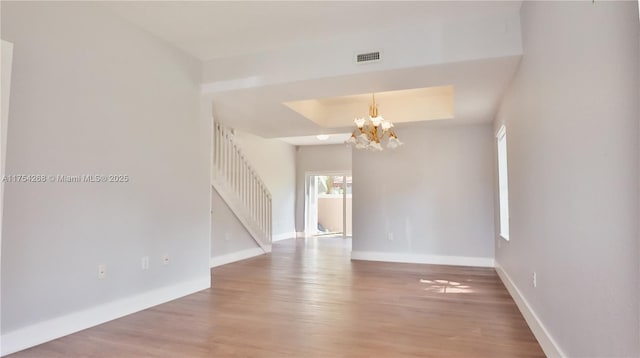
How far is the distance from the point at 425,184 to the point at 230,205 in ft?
10.9

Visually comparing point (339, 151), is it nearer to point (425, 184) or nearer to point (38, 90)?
point (425, 184)

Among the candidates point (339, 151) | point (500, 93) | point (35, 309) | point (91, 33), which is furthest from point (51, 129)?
point (339, 151)

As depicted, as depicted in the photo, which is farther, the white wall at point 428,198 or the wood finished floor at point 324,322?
the white wall at point 428,198

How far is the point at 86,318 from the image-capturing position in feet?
9.81

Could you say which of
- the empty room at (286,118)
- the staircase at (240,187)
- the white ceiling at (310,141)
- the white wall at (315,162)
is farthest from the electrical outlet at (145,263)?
the white wall at (315,162)

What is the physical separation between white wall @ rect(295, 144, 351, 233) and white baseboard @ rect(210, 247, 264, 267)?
11.3ft

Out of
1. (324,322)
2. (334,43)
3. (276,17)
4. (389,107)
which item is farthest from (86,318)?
(389,107)

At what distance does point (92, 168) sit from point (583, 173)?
11.2 ft

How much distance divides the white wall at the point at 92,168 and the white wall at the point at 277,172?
4.23 m

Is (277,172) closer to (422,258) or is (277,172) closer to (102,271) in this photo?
(422,258)

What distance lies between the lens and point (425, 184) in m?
6.16

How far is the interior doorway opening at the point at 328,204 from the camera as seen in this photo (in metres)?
10.4

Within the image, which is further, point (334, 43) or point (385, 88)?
point (385, 88)

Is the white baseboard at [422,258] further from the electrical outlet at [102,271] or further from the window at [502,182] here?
the electrical outlet at [102,271]
